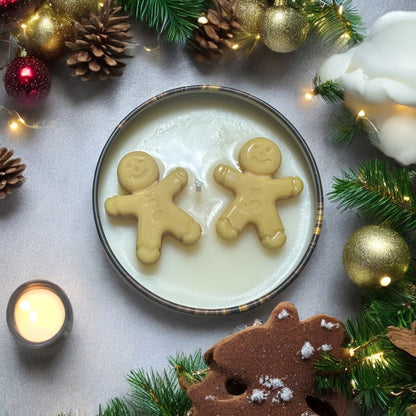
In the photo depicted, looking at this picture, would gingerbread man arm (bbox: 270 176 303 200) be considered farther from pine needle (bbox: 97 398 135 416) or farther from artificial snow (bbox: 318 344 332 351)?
pine needle (bbox: 97 398 135 416)

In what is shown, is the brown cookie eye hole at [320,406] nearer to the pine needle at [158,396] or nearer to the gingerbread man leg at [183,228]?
the pine needle at [158,396]

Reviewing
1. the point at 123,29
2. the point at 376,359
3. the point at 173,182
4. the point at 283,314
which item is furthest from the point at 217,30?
the point at 376,359

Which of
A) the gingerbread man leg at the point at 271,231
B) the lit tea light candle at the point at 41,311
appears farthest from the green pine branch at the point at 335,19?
the lit tea light candle at the point at 41,311

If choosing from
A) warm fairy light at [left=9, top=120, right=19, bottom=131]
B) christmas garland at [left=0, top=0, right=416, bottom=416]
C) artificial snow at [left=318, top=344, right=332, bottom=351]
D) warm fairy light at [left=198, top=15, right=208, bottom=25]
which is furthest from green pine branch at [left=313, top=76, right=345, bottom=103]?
warm fairy light at [left=9, top=120, right=19, bottom=131]

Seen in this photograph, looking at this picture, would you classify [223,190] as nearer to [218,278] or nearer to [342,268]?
[218,278]

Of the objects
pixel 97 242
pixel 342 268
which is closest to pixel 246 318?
pixel 342 268
